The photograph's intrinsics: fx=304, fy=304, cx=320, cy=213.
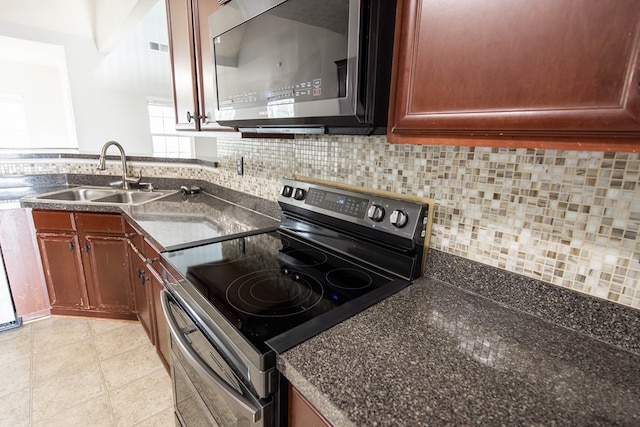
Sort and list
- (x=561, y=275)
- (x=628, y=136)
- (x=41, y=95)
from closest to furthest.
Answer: (x=628, y=136), (x=561, y=275), (x=41, y=95)

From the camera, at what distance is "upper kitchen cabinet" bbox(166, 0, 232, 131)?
1.36m

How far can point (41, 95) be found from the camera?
17.8ft

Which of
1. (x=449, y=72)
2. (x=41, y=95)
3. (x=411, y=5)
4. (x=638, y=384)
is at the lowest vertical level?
(x=638, y=384)

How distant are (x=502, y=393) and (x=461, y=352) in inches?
4.4

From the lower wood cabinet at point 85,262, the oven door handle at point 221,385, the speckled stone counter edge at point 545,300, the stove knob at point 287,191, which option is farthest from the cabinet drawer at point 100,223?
the speckled stone counter edge at point 545,300

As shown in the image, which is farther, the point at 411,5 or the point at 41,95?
the point at 41,95

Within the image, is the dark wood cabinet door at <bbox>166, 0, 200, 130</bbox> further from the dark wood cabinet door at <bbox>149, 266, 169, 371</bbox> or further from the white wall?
the white wall

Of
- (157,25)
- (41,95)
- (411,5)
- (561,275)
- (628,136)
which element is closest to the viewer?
(628,136)

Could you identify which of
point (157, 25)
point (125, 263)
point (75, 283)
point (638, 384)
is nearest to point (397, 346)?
point (638, 384)

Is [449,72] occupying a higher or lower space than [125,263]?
higher

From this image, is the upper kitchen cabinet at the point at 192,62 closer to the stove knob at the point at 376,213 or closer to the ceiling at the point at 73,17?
the stove knob at the point at 376,213

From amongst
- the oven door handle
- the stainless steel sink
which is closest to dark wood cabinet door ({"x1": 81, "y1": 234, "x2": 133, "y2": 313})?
the stainless steel sink

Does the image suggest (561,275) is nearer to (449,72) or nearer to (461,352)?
(461,352)

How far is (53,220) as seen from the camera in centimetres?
198
